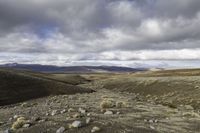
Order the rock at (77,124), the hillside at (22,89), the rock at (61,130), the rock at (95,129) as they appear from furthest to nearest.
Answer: the hillside at (22,89)
the rock at (77,124)
the rock at (61,130)
the rock at (95,129)

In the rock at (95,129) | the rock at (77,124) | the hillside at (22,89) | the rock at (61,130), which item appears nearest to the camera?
the rock at (95,129)

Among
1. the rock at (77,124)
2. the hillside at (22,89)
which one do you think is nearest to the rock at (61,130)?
the rock at (77,124)

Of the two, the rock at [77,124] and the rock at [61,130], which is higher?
the rock at [77,124]

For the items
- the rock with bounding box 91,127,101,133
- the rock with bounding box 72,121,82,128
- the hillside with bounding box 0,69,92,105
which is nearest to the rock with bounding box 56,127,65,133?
the rock with bounding box 72,121,82,128

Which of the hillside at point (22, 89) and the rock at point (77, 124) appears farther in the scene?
the hillside at point (22, 89)

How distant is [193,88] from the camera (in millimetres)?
57625

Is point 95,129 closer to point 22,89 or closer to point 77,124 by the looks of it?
point 77,124

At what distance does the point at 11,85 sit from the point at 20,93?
10.3 feet

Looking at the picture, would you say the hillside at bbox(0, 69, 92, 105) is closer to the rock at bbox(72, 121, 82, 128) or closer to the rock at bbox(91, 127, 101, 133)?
the rock at bbox(72, 121, 82, 128)

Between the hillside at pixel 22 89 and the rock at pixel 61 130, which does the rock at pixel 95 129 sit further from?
the hillside at pixel 22 89

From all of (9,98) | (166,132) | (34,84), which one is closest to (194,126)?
(166,132)

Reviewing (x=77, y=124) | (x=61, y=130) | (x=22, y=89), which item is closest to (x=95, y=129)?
(x=77, y=124)

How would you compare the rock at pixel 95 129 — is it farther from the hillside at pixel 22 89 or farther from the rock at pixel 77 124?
the hillside at pixel 22 89

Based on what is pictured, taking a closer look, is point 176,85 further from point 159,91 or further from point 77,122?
point 77,122
